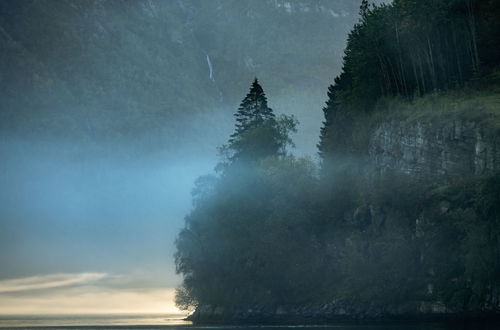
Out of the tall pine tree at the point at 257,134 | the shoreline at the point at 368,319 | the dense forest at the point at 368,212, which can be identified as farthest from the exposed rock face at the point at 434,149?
the tall pine tree at the point at 257,134

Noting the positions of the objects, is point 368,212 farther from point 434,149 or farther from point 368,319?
point 368,319

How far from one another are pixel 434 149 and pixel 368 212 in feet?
44.7

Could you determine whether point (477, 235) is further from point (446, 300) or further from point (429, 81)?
point (429, 81)

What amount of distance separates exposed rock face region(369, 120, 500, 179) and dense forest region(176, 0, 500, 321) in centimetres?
127

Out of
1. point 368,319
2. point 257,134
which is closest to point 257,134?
point 257,134

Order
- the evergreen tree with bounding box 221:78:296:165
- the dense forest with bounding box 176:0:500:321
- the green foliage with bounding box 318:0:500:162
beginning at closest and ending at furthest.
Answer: the dense forest with bounding box 176:0:500:321, the green foliage with bounding box 318:0:500:162, the evergreen tree with bounding box 221:78:296:165

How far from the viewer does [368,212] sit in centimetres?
12206

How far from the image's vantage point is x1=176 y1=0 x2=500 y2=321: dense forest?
103 metres

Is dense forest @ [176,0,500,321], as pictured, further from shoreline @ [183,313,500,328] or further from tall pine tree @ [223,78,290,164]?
shoreline @ [183,313,500,328]

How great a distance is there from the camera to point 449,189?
108 meters

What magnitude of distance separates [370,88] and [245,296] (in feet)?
136

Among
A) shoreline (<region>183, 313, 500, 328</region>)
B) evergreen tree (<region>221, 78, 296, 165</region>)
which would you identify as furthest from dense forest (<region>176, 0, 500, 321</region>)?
shoreline (<region>183, 313, 500, 328</region>)

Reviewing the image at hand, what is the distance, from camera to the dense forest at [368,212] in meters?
103

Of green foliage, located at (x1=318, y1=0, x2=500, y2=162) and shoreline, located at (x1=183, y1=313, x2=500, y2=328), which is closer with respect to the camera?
shoreline, located at (x1=183, y1=313, x2=500, y2=328)
